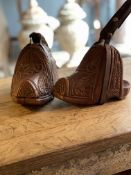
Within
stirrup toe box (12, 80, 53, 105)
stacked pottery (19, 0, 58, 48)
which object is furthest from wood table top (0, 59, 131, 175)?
stacked pottery (19, 0, 58, 48)

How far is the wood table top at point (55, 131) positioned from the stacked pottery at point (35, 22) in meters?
0.58

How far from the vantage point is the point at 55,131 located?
58cm

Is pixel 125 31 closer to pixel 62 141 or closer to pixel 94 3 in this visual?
pixel 94 3

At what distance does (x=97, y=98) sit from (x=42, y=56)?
0.14 m

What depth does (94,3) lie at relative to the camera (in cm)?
154

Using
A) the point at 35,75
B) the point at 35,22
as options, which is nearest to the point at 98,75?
the point at 35,75

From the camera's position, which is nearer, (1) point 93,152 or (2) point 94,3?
(1) point 93,152

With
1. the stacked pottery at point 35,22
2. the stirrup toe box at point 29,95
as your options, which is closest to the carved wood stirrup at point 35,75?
the stirrup toe box at point 29,95

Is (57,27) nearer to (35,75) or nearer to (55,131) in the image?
(35,75)

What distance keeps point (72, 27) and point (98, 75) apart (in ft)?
2.30

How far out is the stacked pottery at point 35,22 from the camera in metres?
1.23

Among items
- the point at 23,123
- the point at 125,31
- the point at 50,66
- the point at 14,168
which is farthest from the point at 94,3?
the point at 14,168

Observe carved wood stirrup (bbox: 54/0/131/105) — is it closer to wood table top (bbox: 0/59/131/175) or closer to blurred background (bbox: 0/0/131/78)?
wood table top (bbox: 0/59/131/175)

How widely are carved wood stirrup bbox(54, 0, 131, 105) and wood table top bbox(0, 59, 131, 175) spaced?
0.09 ft
